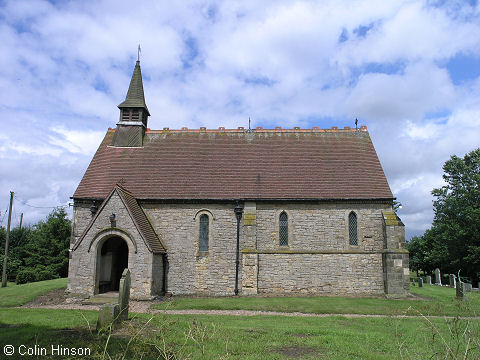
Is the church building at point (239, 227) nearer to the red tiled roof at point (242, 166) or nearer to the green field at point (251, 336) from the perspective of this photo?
the red tiled roof at point (242, 166)

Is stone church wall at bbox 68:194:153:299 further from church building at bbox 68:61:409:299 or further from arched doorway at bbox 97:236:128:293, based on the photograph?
arched doorway at bbox 97:236:128:293

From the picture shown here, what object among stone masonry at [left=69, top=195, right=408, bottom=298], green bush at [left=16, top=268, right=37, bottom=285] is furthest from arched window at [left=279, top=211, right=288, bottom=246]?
green bush at [left=16, top=268, right=37, bottom=285]

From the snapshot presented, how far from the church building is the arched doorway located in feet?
0.19

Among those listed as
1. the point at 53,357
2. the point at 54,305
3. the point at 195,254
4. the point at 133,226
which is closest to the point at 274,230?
the point at 195,254

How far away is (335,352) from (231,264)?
481 inches

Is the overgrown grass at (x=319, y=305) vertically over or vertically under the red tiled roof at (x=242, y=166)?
under

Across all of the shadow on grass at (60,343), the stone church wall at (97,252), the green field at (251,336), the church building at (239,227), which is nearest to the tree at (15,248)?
the church building at (239,227)

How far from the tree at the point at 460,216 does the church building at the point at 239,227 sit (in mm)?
18410

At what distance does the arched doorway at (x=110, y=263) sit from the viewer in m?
20.2

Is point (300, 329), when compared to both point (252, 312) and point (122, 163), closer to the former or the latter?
point (252, 312)

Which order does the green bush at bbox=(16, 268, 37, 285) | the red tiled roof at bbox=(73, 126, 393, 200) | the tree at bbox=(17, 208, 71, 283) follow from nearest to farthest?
1. the red tiled roof at bbox=(73, 126, 393, 200)
2. the green bush at bbox=(16, 268, 37, 285)
3. the tree at bbox=(17, 208, 71, 283)

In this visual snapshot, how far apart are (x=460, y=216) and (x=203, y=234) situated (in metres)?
28.8

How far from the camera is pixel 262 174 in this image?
22438 mm

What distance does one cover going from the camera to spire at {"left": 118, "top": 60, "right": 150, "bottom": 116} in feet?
82.7
